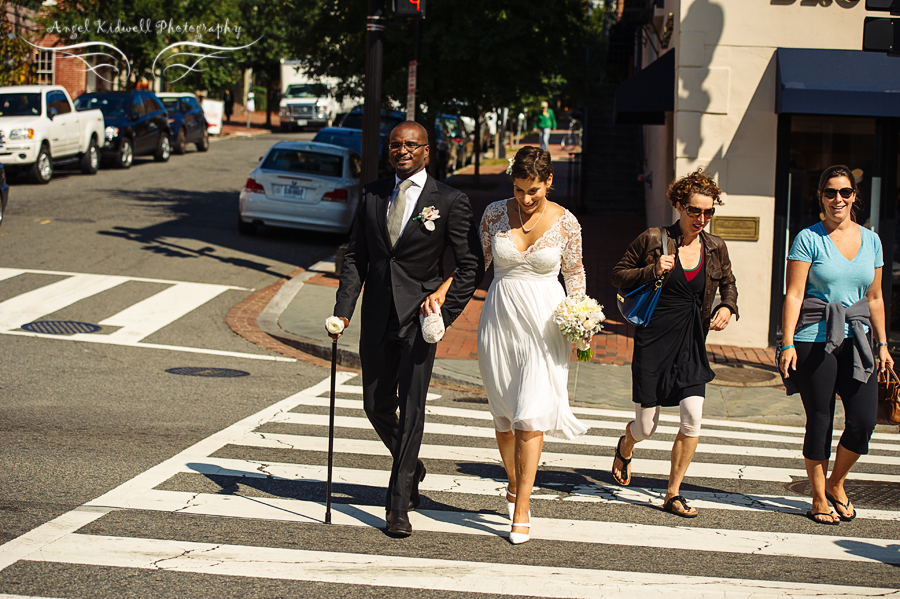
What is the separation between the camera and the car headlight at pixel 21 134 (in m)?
20.8

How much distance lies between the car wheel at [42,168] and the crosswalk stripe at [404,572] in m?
18.6

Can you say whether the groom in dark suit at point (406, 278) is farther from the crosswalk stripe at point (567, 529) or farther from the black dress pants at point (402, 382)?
the crosswalk stripe at point (567, 529)

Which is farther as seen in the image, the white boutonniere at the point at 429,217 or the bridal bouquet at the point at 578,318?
the white boutonniere at the point at 429,217

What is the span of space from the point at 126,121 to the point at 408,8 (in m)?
16.1

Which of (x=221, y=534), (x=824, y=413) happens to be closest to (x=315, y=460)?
(x=221, y=534)

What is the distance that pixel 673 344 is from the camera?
562cm

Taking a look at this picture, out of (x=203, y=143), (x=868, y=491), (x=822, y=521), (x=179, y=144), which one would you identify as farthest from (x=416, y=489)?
(x=203, y=143)

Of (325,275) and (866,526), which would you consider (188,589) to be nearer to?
(866,526)

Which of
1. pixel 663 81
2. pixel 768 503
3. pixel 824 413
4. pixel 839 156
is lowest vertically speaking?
pixel 768 503

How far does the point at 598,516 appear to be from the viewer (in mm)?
5566

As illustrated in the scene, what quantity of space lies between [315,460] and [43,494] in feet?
5.78

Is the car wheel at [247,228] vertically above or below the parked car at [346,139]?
below

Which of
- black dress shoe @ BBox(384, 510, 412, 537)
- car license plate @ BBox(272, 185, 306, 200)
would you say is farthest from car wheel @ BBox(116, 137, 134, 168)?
black dress shoe @ BBox(384, 510, 412, 537)

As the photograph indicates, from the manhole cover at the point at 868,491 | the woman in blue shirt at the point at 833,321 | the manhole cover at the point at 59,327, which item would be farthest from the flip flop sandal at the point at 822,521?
the manhole cover at the point at 59,327
